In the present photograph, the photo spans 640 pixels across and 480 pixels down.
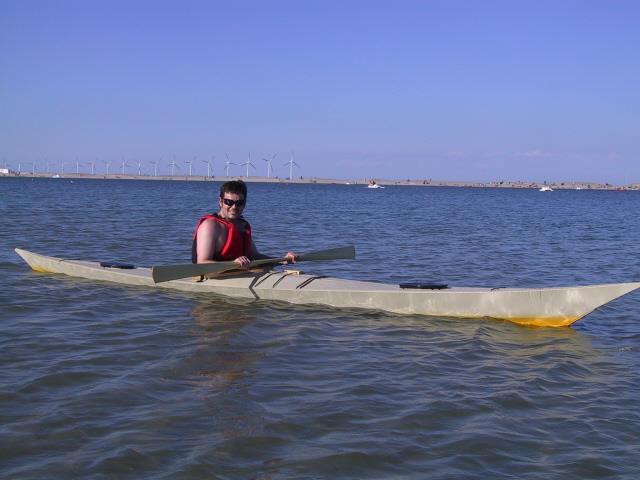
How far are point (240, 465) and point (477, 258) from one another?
12.1 m

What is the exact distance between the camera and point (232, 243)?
849 centimetres

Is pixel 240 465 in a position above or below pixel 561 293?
below

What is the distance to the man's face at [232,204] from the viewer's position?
8.19 m

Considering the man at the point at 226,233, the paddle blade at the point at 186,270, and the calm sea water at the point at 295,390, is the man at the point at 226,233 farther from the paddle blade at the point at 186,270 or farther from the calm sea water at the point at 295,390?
the calm sea water at the point at 295,390

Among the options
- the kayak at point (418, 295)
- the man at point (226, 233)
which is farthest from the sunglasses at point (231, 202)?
the kayak at point (418, 295)

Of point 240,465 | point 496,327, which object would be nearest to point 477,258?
point 496,327

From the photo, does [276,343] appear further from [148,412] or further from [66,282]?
[66,282]

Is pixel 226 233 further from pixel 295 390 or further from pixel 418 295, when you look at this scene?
pixel 295 390

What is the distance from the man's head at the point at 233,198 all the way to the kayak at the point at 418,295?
3.22 feet

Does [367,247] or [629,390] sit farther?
[367,247]

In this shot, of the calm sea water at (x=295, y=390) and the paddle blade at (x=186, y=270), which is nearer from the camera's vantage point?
the calm sea water at (x=295, y=390)

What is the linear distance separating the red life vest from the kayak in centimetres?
37

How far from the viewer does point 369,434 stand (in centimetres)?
443

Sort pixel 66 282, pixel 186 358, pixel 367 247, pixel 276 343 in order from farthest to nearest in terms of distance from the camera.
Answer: pixel 367 247, pixel 66 282, pixel 276 343, pixel 186 358
